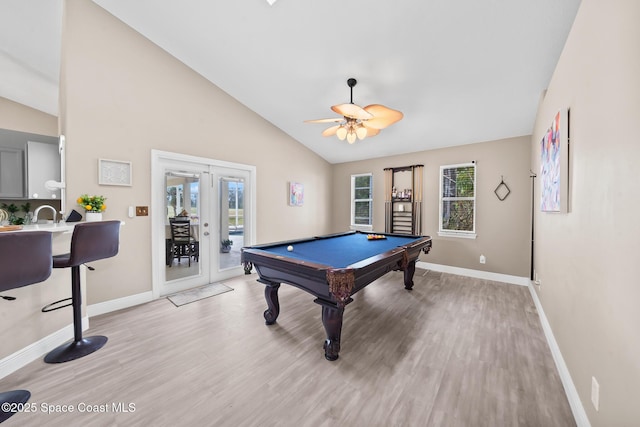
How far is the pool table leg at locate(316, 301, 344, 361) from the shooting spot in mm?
1966

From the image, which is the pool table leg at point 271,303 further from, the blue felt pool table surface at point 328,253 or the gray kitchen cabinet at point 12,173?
the gray kitchen cabinet at point 12,173

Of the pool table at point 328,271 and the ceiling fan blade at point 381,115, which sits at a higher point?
the ceiling fan blade at point 381,115

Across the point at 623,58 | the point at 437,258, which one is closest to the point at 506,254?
the point at 437,258

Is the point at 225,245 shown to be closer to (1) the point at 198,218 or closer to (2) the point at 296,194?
(1) the point at 198,218

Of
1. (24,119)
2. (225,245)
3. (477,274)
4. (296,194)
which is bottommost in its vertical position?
(477,274)

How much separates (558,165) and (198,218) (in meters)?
4.39

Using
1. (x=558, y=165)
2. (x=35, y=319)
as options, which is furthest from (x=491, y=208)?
(x=35, y=319)

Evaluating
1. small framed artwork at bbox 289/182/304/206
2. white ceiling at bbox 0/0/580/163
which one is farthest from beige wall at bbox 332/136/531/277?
small framed artwork at bbox 289/182/304/206

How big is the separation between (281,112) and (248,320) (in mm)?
3490

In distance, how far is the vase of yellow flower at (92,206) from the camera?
2636 mm

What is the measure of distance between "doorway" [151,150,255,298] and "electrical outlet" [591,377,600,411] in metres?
4.24

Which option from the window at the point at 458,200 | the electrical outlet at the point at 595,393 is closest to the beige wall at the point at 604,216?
the electrical outlet at the point at 595,393

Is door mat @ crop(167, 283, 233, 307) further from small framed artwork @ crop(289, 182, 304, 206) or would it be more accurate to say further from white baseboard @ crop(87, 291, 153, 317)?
small framed artwork @ crop(289, 182, 304, 206)

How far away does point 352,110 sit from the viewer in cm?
245
